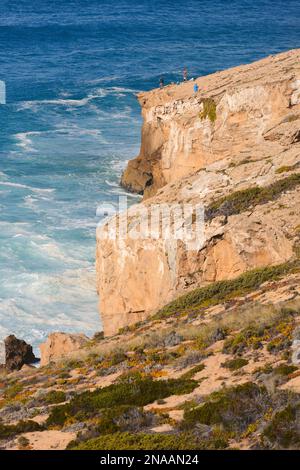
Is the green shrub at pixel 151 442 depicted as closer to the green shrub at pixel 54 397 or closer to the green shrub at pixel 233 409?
the green shrub at pixel 233 409

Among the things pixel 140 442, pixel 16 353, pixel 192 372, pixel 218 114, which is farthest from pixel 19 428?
pixel 218 114

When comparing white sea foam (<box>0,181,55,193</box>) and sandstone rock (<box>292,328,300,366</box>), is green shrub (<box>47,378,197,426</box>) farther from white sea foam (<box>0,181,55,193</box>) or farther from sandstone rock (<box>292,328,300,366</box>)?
white sea foam (<box>0,181,55,193</box>)

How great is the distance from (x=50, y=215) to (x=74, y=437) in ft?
132

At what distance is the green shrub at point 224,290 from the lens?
30.7 meters

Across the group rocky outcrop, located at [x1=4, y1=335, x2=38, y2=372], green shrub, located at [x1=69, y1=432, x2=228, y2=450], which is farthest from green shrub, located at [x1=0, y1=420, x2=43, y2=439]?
rocky outcrop, located at [x1=4, y1=335, x2=38, y2=372]

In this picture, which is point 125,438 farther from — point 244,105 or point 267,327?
point 244,105

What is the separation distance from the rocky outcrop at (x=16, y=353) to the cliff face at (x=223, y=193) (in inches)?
135

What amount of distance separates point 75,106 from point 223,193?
4940 centimetres

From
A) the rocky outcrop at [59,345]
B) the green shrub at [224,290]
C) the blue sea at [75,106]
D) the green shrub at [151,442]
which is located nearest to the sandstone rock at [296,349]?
the green shrub at [151,442]

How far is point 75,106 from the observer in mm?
84875

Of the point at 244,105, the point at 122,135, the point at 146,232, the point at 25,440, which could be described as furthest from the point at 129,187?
the point at 25,440

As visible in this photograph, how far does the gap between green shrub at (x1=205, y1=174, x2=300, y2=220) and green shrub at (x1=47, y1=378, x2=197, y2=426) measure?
12.5 m

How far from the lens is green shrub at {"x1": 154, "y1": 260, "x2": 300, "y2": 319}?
3070cm

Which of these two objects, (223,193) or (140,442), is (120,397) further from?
(223,193)
